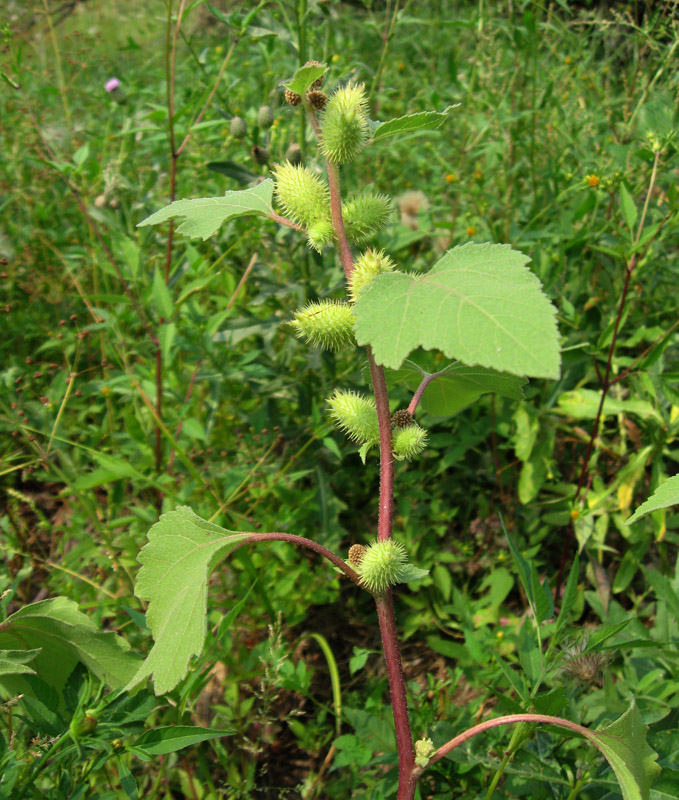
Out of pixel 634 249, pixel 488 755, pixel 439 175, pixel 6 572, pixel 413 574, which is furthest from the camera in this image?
pixel 439 175

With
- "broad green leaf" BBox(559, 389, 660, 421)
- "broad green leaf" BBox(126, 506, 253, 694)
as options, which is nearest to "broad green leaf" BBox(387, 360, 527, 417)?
"broad green leaf" BBox(126, 506, 253, 694)

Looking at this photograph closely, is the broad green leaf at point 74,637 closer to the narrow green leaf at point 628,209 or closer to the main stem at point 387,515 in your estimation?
the main stem at point 387,515

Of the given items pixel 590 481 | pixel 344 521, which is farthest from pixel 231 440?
pixel 590 481

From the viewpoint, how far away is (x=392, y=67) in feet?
15.0

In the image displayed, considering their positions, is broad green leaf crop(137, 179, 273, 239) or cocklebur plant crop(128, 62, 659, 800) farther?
broad green leaf crop(137, 179, 273, 239)

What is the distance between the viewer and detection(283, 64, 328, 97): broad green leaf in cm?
100

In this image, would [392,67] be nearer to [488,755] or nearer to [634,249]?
[634,249]

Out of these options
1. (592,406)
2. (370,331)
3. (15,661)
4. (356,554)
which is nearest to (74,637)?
(15,661)

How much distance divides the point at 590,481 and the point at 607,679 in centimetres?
90

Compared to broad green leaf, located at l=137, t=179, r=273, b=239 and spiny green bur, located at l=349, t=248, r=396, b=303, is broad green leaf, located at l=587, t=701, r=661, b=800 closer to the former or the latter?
spiny green bur, located at l=349, t=248, r=396, b=303

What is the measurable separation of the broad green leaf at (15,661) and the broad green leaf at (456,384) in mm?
866

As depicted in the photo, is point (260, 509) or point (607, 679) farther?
point (260, 509)

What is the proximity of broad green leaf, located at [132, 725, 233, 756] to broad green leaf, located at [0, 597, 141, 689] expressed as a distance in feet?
0.48

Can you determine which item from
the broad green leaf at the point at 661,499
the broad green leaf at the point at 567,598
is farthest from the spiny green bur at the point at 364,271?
the broad green leaf at the point at 567,598
